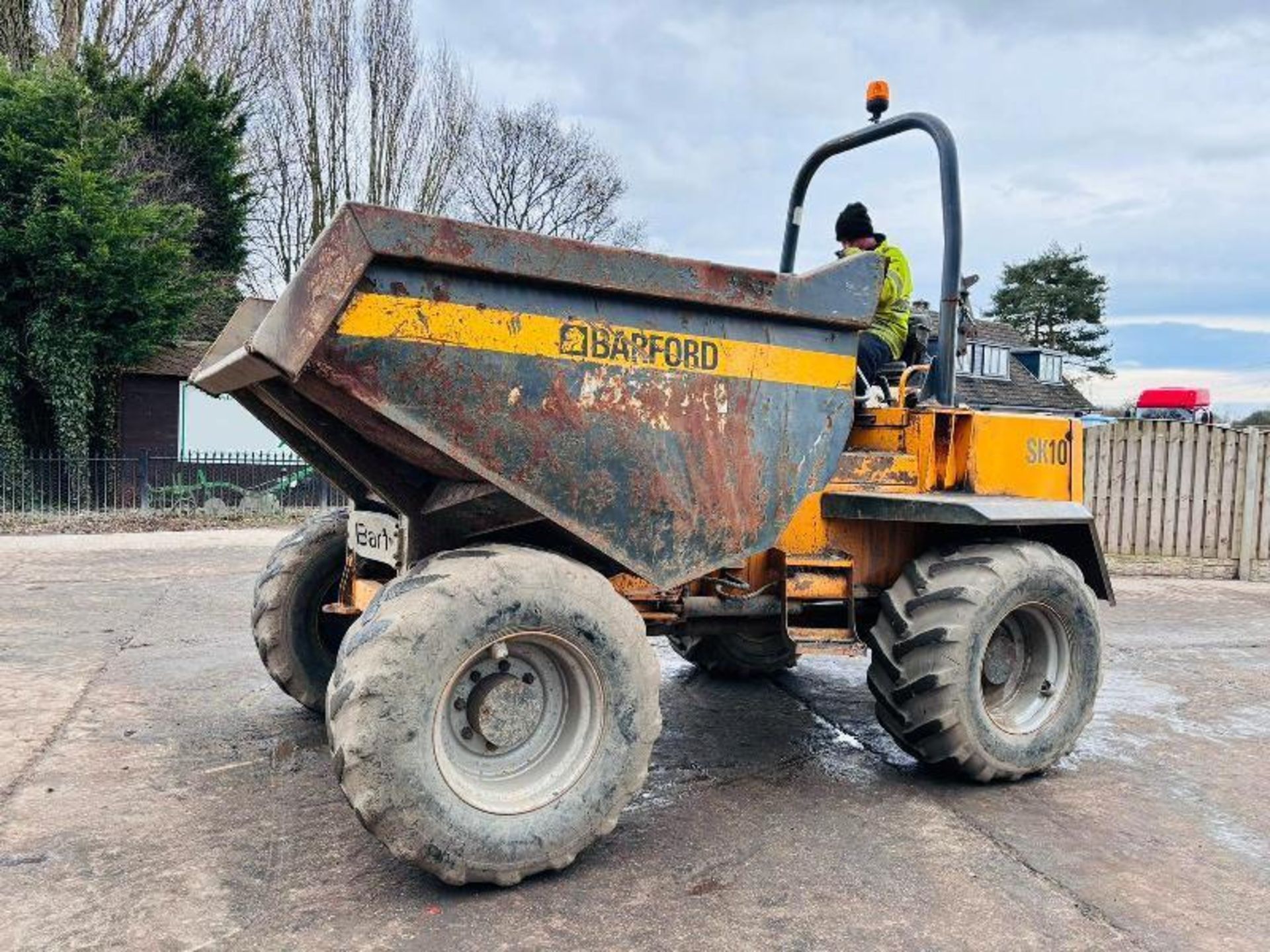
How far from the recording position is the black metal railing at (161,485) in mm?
15961

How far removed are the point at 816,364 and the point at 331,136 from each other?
23.6 meters

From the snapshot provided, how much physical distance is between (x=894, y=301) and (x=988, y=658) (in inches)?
64.3

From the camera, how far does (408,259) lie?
3102 mm

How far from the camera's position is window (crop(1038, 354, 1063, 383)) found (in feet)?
137

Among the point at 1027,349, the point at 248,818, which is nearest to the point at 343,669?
the point at 248,818

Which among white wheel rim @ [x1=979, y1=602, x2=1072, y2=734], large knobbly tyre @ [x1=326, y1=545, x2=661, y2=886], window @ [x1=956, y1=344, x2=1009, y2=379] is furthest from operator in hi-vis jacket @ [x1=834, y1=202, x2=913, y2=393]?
window @ [x1=956, y1=344, x2=1009, y2=379]

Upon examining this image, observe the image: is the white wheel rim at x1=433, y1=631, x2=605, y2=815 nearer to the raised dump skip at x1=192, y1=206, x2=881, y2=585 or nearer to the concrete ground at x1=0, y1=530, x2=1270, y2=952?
the concrete ground at x1=0, y1=530, x2=1270, y2=952

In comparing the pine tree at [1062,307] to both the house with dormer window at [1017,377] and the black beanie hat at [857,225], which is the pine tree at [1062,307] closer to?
the house with dormer window at [1017,377]

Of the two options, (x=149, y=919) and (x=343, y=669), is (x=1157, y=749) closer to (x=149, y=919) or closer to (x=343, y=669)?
(x=343, y=669)

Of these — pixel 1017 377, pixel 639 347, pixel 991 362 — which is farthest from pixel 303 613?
pixel 1017 377

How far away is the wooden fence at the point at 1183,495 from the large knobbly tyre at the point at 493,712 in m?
10.2

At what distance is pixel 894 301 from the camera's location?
15.7 ft

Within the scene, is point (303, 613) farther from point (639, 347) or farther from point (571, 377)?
point (639, 347)

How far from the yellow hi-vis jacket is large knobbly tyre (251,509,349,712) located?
8.67 feet
